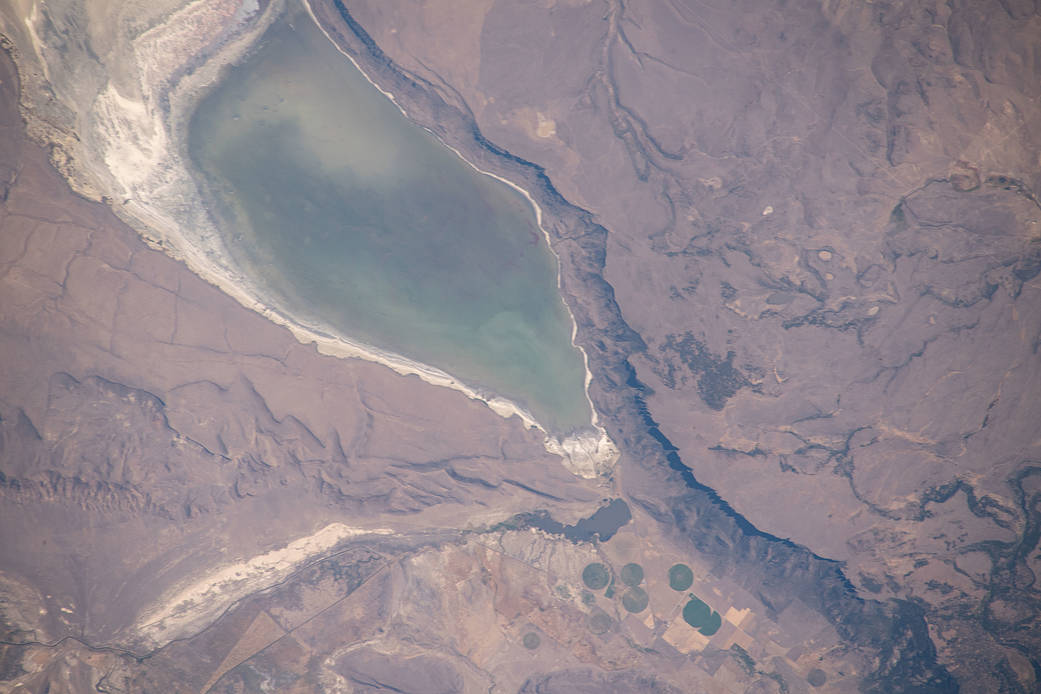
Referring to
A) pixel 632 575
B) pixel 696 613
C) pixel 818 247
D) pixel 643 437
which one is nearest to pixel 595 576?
pixel 632 575

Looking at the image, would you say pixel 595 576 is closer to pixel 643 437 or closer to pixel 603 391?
pixel 643 437

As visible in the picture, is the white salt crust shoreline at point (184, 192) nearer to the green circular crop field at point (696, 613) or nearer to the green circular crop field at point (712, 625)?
the green circular crop field at point (696, 613)

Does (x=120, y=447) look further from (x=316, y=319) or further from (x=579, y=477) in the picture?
(x=579, y=477)

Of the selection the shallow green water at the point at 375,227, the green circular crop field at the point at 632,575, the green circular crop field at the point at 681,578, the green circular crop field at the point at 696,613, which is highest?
the shallow green water at the point at 375,227

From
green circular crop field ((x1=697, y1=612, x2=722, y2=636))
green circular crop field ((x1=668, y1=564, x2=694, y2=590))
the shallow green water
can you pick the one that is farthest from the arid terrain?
the shallow green water

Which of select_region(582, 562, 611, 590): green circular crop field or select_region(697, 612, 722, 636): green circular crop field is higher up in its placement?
select_region(697, 612, 722, 636): green circular crop field

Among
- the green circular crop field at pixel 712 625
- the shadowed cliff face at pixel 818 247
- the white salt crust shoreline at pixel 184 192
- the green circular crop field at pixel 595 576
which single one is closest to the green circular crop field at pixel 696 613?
the green circular crop field at pixel 712 625

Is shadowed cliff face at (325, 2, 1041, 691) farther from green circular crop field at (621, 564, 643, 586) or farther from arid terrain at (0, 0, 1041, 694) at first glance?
green circular crop field at (621, 564, 643, 586)
